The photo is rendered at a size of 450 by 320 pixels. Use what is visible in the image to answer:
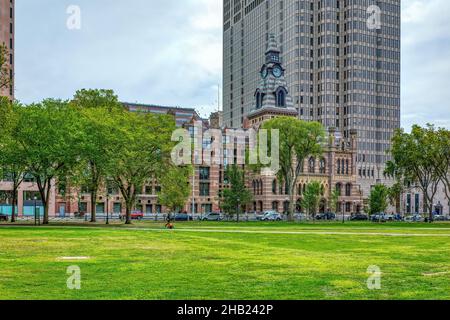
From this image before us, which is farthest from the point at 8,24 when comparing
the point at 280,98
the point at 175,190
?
the point at 280,98

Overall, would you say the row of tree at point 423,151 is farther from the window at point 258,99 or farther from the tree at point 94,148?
the window at point 258,99

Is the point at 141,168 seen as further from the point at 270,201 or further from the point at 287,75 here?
the point at 287,75

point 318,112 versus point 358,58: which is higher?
point 358,58

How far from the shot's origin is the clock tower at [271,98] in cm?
13550

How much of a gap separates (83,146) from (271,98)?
267 ft

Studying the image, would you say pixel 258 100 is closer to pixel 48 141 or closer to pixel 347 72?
pixel 347 72

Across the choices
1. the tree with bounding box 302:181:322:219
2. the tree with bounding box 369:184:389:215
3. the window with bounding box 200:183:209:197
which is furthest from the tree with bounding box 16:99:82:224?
the tree with bounding box 369:184:389:215

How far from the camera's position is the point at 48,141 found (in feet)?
200

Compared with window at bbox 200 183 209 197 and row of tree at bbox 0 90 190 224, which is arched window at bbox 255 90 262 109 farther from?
row of tree at bbox 0 90 190 224

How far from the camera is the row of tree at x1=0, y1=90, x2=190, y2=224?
61.0 meters

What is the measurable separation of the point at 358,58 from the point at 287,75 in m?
22.6

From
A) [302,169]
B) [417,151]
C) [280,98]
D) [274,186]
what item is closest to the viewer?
[417,151]
